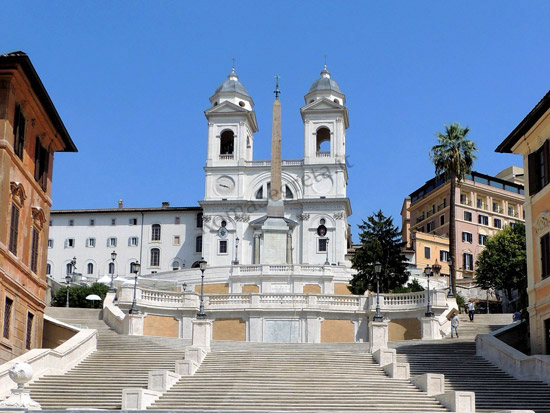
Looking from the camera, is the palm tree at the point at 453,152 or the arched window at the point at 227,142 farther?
the arched window at the point at 227,142

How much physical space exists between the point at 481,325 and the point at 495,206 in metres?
79.7

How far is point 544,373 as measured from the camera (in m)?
32.8

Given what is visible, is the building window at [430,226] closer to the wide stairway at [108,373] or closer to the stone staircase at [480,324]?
the stone staircase at [480,324]

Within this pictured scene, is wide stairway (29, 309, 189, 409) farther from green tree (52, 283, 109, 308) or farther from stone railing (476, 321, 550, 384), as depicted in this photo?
green tree (52, 283, 109, 308)

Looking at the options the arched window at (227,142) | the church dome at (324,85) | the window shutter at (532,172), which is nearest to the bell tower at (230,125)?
the arched window at (227,142)

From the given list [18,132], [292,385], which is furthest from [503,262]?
[18,132]

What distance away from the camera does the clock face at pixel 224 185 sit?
108m

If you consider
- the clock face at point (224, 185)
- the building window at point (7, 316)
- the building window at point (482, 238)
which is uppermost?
the clock face at point (224, 185)

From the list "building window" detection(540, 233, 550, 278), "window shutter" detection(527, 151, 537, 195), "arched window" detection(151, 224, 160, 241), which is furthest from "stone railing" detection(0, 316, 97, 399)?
"arched window" detection(151, 224, 160, 241)

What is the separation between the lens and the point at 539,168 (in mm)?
38062

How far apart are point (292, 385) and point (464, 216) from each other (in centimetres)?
9336

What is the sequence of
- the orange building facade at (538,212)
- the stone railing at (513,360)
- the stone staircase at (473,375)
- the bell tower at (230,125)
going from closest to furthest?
the stone staircase at (473,375), the stone railing at (513,360), the orange building facade at (538,212), the bell tower at (230,125)

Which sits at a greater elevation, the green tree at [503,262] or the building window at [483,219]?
the building window at [483,219]

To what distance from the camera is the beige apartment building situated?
381 feet
